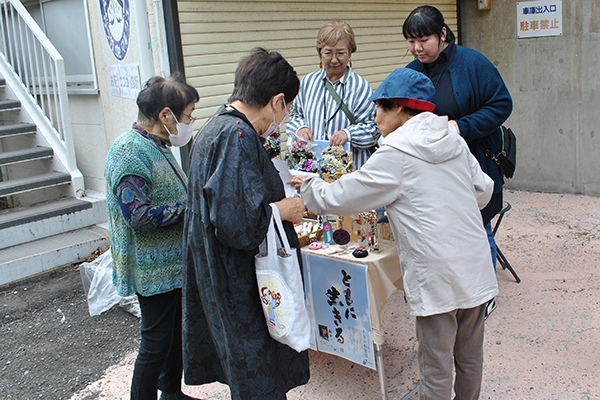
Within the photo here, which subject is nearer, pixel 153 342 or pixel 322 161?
pixel 153 342

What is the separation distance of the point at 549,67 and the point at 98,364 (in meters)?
6.08

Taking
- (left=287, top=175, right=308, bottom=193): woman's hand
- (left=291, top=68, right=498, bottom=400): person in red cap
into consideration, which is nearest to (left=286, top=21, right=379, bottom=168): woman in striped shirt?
(left=287, top=175, right=308, bottom=193): woman's hand

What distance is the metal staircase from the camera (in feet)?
17.8

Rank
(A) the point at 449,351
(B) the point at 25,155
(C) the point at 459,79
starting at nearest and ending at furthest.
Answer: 1. (A) the point at 449,351
2. (C) the point at 459,79
3. (B) the point at 25,155

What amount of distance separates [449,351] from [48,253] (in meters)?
4.25

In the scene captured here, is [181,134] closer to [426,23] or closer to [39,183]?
[426,23]

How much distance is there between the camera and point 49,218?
573 cm

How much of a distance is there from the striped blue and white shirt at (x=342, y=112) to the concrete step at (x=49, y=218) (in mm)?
3141

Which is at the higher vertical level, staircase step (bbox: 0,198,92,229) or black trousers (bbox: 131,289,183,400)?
staircase step (bbox: 0,198,92,229)

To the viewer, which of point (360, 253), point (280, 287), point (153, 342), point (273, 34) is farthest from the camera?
point (273, 34)

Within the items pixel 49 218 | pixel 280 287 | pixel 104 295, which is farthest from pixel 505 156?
pixel 49 218

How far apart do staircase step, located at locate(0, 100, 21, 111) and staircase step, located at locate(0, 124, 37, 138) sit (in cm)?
28

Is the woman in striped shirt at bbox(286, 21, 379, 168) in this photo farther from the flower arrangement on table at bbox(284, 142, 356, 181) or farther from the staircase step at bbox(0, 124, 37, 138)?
the staircase step at bbox(0, 124, 37, 138)

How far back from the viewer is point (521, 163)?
7254mm
